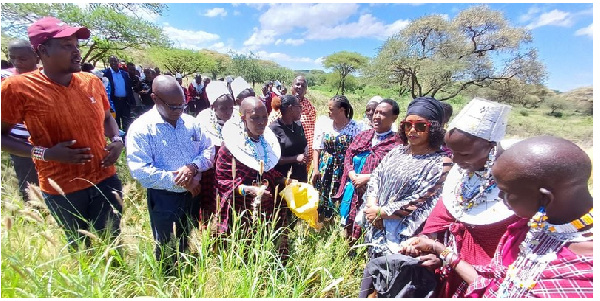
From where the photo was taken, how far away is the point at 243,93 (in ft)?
15.7

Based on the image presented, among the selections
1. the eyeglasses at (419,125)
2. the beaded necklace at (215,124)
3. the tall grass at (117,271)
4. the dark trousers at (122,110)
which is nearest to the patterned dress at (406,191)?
the eyeglasses at (419,125)

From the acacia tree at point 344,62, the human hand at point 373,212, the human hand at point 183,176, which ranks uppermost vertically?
the acacia tree at point 344,62

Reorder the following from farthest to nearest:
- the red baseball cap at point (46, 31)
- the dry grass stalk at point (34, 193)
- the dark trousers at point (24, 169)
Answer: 1. the dark trousers at point (24, 169)
2. the red baseball cap at point (46, 31)
3. the dry grass stalk at point (34, 193)

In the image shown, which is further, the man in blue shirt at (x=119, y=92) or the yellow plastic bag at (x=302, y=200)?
the man in blue shirt at (x=119, y=92)

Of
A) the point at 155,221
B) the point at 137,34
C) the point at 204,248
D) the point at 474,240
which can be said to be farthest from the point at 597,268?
the point at 137,34

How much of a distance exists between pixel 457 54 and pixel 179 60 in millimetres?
22512

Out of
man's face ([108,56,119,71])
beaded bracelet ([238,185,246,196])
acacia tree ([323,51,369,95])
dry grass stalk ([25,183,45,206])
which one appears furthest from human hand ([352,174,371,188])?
acacia tree ([323,51,369,95])

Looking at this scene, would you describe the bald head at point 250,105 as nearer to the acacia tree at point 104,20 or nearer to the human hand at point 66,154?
the human hand at point 66,154

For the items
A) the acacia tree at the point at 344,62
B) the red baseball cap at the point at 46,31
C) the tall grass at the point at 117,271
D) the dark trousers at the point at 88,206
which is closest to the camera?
the tall grass at the point at 117,271

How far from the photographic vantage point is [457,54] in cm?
1881

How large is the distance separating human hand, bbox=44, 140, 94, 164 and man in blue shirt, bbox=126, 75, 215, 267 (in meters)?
0.25

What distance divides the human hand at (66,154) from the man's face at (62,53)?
1.50 ft

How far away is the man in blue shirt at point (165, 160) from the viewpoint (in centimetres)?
202

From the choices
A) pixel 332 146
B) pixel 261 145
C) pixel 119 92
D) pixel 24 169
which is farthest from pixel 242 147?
pixel 119 92
